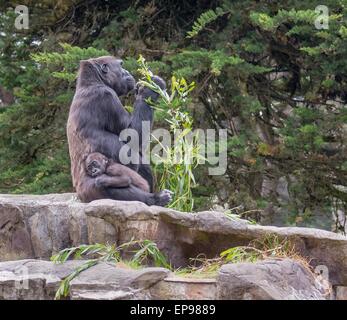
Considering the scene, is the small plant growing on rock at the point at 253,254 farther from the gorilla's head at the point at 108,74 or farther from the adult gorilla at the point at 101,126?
the gorilla's head at the point at 108,74

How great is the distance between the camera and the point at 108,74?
7.51 meters

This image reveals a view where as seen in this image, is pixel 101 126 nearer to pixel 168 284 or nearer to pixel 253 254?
pixel 253 254

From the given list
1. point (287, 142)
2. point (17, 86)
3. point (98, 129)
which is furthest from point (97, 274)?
point (17, 86)

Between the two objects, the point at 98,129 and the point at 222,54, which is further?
the point at 222,54

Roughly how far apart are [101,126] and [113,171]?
496 millimetres

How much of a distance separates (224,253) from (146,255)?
0.56 metres

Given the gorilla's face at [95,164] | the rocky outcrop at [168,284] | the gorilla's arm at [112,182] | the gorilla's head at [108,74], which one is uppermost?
the gorilla's head at [108,74]

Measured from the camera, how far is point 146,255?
19.3 feet

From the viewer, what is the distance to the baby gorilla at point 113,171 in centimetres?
684

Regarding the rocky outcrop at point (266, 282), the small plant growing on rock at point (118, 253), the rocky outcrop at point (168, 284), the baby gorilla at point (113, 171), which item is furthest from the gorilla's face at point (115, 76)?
the rocky outcrop at point (266, 282)

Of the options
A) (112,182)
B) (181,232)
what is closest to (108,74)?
(112,182)

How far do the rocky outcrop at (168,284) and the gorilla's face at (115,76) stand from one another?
7.84ft

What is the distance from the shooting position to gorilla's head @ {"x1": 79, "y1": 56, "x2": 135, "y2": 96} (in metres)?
7.45
